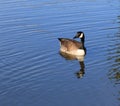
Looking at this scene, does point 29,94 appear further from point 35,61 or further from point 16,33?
point 16,33

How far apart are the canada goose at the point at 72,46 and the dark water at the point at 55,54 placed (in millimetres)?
408

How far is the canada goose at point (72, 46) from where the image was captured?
2045cm

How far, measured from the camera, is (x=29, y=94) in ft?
48.9

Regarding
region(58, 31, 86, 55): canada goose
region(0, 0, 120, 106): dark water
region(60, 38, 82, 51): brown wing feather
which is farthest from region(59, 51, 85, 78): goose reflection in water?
region(60, 38, 82, 51): brown wing feather

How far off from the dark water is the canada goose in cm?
41

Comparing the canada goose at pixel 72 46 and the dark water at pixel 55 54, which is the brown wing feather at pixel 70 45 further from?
the dark water at pixel 55 54

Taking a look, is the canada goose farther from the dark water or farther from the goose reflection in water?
the dark water

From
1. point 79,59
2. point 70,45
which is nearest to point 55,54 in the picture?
point 79,59

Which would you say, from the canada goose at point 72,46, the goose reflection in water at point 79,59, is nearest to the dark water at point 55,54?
the goose reflection in water at point 79,59

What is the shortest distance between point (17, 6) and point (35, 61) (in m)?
10.8

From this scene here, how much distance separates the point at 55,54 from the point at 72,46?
159 cm

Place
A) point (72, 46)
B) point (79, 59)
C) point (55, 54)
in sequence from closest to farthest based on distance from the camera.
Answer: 1. point (79, 59)
2. point (55, 54)
3. point (72, 46)

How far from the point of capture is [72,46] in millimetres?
20984

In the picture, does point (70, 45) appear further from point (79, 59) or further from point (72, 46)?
point (79, 59)
